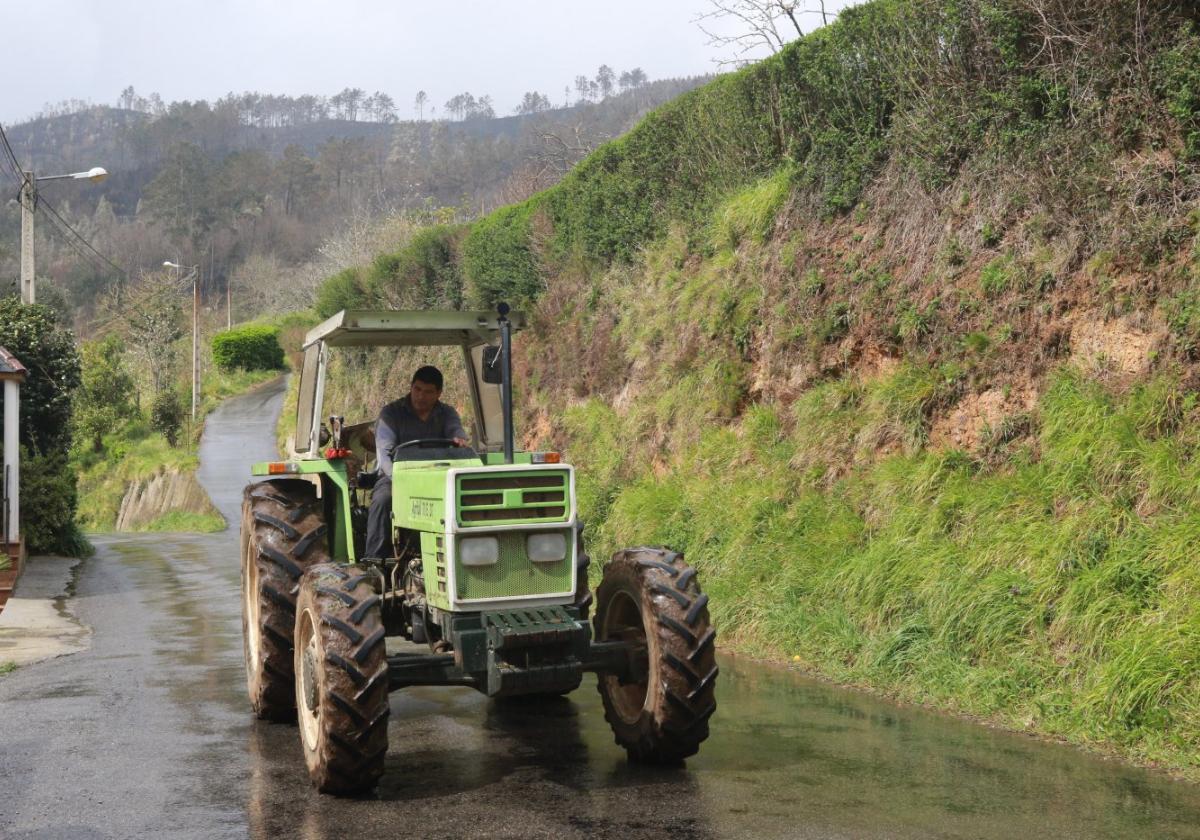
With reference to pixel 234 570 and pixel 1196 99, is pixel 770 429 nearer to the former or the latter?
pixel 1196 99

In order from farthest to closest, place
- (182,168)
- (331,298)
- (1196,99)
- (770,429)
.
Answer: (182,168) < (331,298) < (770,429) < (1196,99)

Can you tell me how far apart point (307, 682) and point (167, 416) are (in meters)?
42.1

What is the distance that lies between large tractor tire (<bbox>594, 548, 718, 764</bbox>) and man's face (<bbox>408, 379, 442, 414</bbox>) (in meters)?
1.73

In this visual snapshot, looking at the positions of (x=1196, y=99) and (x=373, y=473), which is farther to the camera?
(x=1196, y=99)

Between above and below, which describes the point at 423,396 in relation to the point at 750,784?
above

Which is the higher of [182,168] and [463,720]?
[182,168]

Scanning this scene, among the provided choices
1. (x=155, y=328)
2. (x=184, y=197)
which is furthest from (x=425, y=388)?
(x=184, y=197)

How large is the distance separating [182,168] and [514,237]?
9687 centimetres

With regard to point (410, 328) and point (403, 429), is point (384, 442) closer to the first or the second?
point (403, 429)

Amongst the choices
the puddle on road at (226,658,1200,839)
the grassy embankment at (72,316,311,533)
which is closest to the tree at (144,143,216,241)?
the grassy embankment at (72,316,311,533)

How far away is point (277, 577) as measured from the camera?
7.68m

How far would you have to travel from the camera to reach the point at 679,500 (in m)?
13.4

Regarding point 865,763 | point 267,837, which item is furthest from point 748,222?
point 267,837

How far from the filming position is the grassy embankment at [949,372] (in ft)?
25.8
